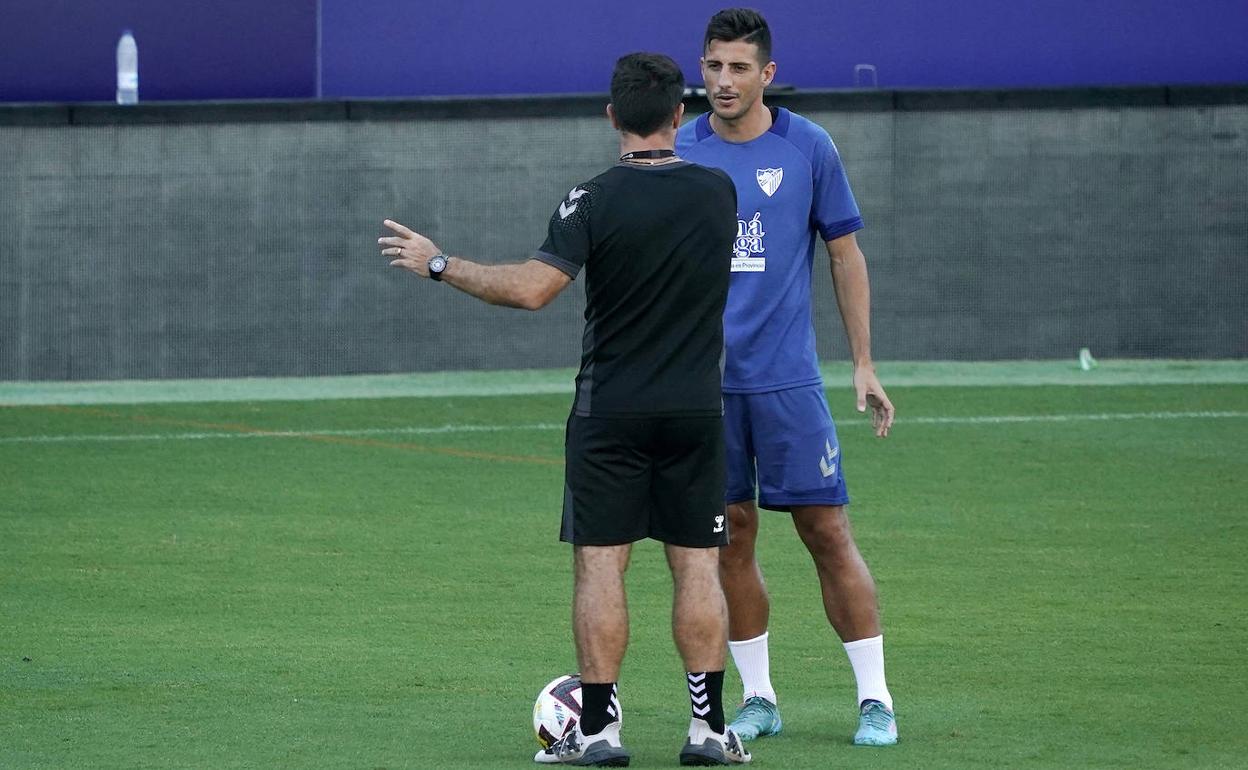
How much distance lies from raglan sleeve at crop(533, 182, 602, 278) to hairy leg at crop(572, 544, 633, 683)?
81cm

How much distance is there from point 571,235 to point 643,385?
48 cm

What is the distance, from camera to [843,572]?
20.9 ft

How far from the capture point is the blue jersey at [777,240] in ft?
20.8

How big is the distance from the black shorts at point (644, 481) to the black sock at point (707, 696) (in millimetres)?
367

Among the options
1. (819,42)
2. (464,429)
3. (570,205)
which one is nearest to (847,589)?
(570,205)

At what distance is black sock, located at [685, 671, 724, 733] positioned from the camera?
18.9 feet

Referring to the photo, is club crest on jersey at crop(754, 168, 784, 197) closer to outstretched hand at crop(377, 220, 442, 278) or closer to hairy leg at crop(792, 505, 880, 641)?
hairy leg at crop(792, 505, 880, 641)

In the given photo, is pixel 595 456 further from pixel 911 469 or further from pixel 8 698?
pixel 911 469

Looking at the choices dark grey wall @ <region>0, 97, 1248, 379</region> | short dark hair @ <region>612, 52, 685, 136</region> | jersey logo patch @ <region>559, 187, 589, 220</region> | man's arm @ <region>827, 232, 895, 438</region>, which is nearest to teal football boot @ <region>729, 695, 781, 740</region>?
man's arm @ <region>827, 232, 895, 438</region>

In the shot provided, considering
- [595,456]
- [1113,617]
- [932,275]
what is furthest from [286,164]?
[595,456]

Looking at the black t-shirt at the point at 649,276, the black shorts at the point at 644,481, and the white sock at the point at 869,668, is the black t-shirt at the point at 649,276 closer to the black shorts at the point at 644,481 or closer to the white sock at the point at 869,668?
the black shorts at the point at 644,481

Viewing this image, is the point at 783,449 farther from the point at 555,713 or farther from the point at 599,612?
the point at 555,713

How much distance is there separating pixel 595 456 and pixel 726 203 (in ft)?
2.61

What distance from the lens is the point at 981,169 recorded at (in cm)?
1892
